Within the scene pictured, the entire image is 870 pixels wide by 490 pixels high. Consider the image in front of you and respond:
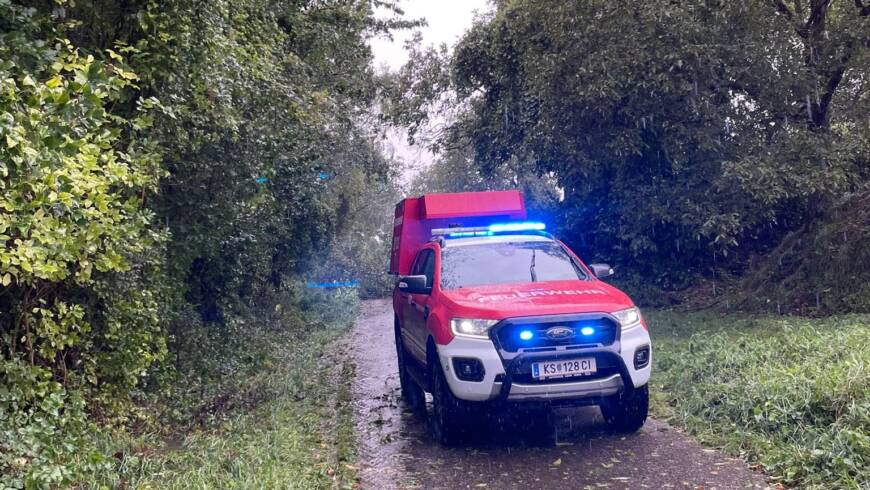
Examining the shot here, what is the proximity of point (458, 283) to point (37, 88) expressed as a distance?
4.30 metres

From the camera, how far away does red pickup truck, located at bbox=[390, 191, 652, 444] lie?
21.0 ft

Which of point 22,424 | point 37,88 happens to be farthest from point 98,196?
point 22,424

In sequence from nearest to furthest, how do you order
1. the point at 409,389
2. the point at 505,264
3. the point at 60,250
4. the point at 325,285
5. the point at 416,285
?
the point at 60,250, the point at 416,285, the point at 505,264, the point at 409,389, the point at 325,285

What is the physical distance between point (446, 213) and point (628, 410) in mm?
6001

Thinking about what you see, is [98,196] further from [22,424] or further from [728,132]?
[728,132]

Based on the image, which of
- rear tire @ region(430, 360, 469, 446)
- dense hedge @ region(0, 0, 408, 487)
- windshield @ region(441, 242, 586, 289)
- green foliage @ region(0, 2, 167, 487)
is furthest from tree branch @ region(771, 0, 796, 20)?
green foliage @ region(0, 2, 167, 487)

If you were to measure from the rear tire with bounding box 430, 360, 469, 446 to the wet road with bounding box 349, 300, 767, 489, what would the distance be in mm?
145

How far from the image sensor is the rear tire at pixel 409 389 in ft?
29.9

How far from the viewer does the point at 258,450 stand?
6.53 m

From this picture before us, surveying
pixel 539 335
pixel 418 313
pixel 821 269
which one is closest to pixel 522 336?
pixel 539 335

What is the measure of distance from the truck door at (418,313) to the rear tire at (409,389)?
382 mm

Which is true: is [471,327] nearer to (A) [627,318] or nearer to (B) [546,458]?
(B) [546,458]

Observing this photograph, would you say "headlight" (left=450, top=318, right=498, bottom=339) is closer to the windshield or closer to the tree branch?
the windshield

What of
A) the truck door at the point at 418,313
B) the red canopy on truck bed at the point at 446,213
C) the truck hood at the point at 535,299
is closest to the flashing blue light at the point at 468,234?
the truck door at the point at 418,313
